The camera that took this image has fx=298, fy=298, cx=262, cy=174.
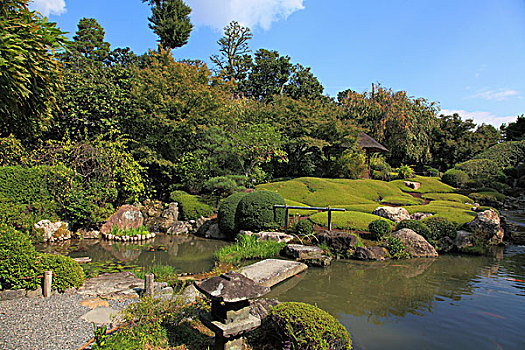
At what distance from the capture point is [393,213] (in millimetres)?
11977

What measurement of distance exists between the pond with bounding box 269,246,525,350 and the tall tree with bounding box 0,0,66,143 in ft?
16.7

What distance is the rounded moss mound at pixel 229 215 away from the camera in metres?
11.0

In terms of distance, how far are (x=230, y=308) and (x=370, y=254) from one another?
6.54 metres

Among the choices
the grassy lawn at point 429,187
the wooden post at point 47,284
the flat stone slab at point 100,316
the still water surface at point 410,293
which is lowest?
the still water surface at point 410,293

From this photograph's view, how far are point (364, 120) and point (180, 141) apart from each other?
66.7ft

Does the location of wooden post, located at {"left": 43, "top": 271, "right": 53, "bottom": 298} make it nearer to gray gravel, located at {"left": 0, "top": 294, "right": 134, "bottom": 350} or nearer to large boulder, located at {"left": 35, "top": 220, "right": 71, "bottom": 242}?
gray gravel, located at {"left": 0, "top": 294, "right": 134, "bottom": 350}

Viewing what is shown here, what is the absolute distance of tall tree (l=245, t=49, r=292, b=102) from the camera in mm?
35812

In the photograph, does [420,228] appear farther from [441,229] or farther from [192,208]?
[192,208]

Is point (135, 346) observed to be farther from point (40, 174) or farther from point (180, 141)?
point (180, 141)

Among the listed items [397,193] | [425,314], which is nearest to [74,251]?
[425,314]

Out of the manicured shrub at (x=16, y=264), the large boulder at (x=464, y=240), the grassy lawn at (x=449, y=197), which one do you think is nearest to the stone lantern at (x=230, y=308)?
the manicured shrub at (x=16, y=264)

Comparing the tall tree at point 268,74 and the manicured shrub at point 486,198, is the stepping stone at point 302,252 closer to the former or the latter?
the manicured shrub at point 486,198

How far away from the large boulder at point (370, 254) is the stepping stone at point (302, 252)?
1103 mm

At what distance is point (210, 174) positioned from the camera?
590 inches
